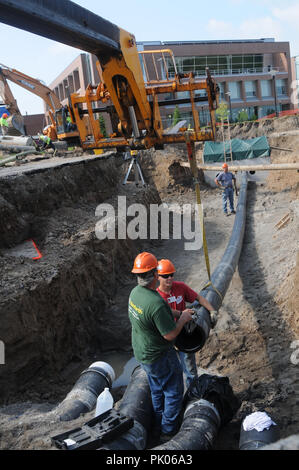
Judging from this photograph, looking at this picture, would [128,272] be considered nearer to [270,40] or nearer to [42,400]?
[42,400]

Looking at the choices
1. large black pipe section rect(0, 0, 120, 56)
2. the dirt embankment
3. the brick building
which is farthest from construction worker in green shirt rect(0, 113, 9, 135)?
the brick building

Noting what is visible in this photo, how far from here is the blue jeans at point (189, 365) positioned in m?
5.01

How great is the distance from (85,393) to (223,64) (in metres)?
55.4

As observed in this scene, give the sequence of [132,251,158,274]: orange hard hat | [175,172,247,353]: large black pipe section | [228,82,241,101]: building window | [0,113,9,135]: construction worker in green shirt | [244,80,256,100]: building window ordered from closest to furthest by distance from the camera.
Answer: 1. [132,251,158,274]: orange hard hat
2. [175,172,247,353]: large black pipe section
3. [0,113,9,135]: construction worker in green shirt
4. [228,82,241,101]: building window
5. [244,80,256,100]: building window

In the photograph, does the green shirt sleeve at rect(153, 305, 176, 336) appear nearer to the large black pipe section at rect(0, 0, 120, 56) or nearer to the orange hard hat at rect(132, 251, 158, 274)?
the orange hard hat at rect(132, 251, 158, 274)

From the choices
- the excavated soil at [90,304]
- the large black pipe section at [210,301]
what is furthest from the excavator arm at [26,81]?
the large black pipe section at [210,301]

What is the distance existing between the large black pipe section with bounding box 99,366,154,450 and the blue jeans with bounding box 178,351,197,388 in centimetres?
59

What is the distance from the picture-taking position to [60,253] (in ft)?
26.7

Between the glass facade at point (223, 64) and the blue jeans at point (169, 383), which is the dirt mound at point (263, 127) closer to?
the glass facade at point (223, 64)

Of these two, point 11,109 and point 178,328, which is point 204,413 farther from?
point 11,109

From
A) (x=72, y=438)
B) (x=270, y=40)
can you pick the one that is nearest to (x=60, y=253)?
(x=72, y=438)

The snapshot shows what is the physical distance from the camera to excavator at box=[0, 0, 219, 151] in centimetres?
450

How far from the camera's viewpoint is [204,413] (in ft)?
13.0

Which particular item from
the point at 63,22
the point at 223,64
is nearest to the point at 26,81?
the point at 63,22
